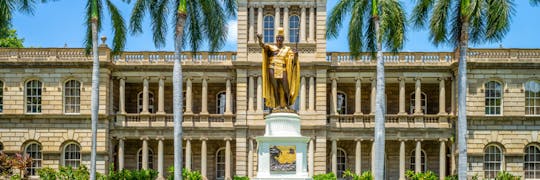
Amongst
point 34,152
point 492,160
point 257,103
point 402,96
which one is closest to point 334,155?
point 402,96

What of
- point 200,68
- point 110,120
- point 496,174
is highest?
point 200,68

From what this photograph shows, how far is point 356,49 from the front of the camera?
3127 centimetres

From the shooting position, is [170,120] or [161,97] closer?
[161,97]

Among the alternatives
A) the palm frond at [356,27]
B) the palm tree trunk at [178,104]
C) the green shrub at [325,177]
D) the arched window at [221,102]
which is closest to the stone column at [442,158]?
the green shrub at [325,177]

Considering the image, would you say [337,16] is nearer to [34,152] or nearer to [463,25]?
[463,25]

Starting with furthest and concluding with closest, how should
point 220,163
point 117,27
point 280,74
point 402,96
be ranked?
1. point 220,163
2. point 402,96
3. point 117,27
4. point 280,74

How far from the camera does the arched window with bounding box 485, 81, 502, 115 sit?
40812 mm

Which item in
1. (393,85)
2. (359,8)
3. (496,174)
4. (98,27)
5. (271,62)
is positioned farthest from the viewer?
(393,85)

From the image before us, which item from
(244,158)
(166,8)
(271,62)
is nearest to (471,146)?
(244,158)

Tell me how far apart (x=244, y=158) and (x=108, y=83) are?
783 centimetres

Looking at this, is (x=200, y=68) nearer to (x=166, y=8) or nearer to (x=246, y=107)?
(x=246, y=107)

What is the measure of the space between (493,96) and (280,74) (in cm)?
2341

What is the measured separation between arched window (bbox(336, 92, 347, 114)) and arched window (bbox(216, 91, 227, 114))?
6057 millimetres

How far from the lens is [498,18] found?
2680 centimetres
